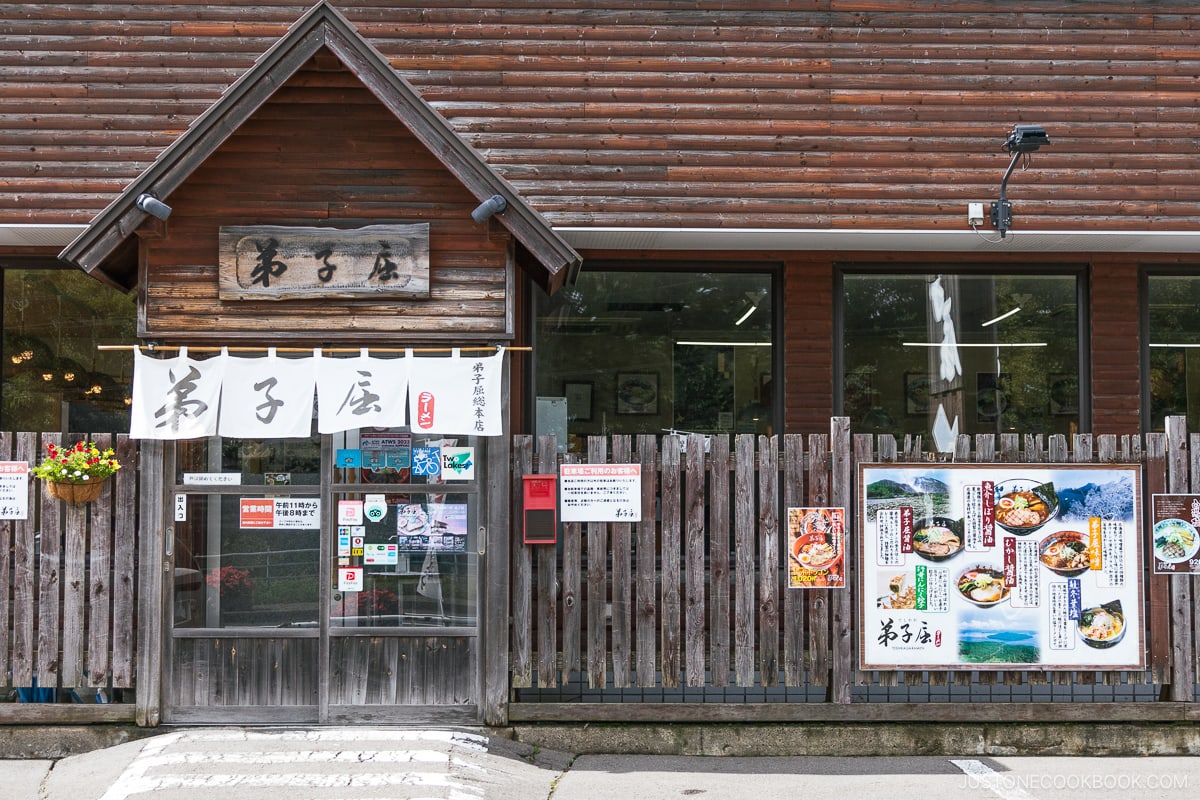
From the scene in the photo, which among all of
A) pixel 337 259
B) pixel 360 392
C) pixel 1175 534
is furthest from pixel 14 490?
pixel 1175 534

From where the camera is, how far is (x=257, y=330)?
802 cm

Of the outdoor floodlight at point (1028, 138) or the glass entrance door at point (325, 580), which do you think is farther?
the outdoor floodlight at point (1028, 138)

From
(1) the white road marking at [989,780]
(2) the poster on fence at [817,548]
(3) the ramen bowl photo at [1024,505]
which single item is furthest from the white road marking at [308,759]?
(3) the ramen bowl photo at [1024,505]

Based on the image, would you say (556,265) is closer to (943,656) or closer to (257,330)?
(257,330)

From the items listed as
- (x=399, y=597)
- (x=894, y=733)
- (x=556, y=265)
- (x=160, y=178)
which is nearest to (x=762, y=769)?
(x=894, y=733)

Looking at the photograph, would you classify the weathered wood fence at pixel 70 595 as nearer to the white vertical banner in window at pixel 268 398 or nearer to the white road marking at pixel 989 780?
the white vertical banner in window at pixel 268 398

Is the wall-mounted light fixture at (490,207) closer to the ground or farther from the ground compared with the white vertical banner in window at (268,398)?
farther from the ground

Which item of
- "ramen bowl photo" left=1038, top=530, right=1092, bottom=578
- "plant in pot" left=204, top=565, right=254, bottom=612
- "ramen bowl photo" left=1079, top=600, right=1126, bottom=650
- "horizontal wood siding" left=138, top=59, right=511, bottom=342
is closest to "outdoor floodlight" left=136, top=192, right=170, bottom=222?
"horizontal wood siding" left=138, top=59, right=511, bottom=342

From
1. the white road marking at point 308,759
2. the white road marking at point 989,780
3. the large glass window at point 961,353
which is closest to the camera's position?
the white road marking at point 308,759

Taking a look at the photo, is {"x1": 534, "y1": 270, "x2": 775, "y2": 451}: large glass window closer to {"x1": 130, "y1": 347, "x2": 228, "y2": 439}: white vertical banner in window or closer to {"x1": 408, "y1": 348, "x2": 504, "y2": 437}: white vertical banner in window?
{"x1": 408, "y1": 348, "x2": 504, "y2": 437}: white vertical banner in window

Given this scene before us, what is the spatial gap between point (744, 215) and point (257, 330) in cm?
477

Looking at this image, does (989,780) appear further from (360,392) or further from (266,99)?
(266,99)

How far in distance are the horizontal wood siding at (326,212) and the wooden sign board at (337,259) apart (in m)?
0.09

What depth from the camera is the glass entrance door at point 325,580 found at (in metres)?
7.88
